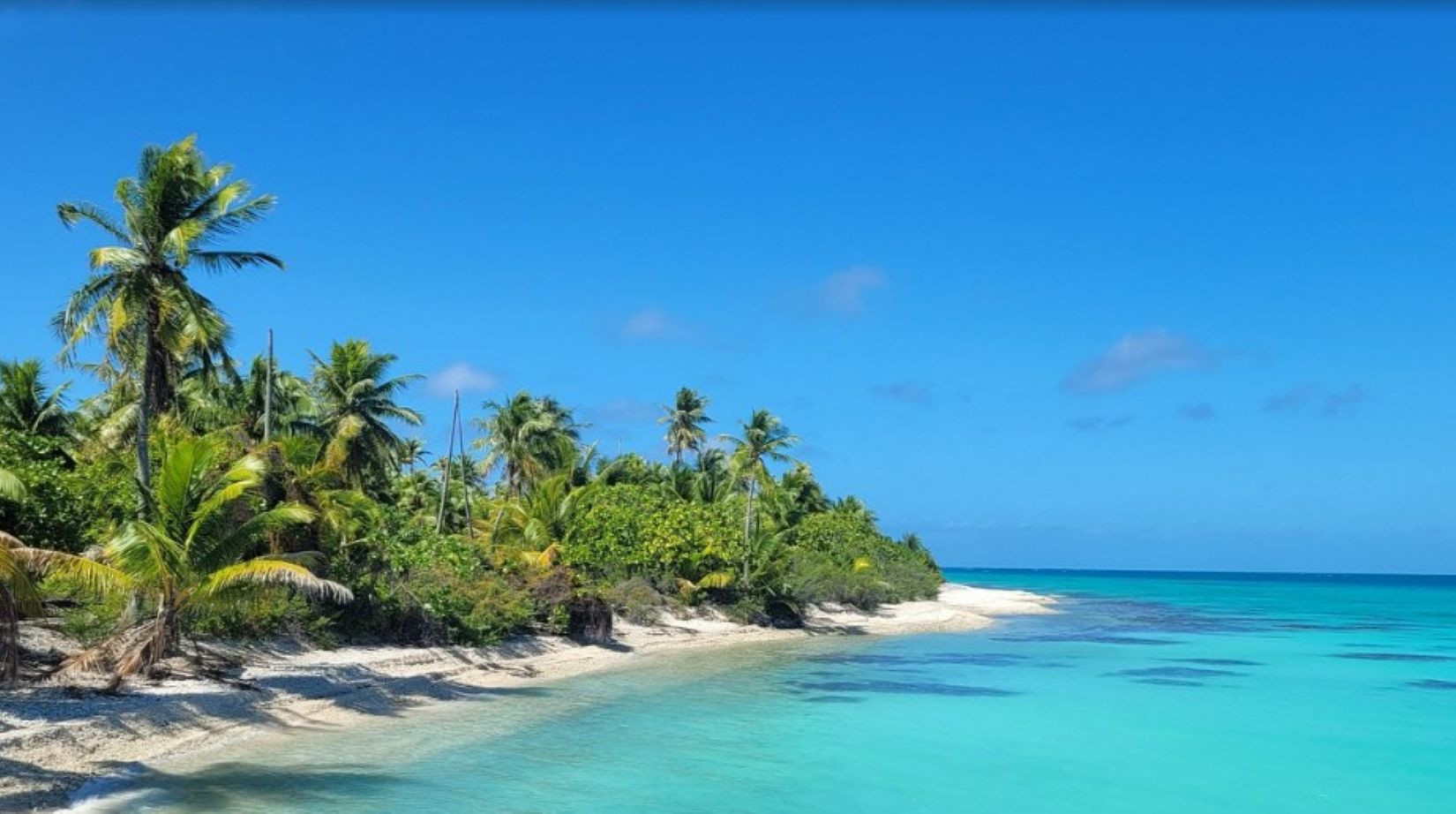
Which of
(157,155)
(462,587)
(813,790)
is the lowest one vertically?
(813,790)

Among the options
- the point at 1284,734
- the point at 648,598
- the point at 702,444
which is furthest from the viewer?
the point at 702,444

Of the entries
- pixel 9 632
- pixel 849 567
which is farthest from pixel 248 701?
pixel 849 567

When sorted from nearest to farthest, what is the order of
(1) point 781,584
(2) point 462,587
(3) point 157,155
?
(3) point 157,155
(2) point 462,587
(1) point 781,584

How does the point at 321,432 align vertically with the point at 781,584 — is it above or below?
above

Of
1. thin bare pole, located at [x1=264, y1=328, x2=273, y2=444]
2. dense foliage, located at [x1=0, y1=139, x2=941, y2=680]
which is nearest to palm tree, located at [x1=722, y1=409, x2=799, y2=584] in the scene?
dense foliage, located at [x1=0, y1=139, x2=941, y2=680]

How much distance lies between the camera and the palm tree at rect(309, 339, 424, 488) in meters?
35.0

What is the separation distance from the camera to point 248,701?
1727 cm

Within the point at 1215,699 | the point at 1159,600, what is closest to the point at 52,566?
the point at 1215,699

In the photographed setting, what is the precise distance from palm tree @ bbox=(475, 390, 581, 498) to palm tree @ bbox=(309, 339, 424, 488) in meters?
14.5

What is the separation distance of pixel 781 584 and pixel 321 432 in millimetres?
18591

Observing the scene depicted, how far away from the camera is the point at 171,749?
14.6 meters

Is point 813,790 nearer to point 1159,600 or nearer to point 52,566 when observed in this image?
point 52,566

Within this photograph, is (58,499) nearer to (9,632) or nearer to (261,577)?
(261,577)

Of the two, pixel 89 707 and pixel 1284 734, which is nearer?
pixel 89 707
